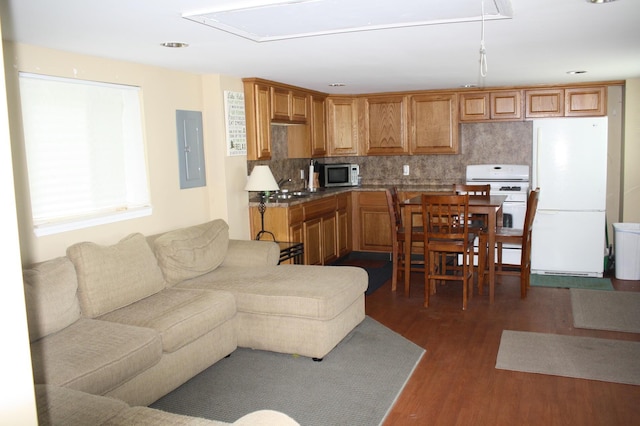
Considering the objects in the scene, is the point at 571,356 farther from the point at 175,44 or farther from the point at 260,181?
the point at 175,44

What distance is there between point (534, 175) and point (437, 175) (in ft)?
4.65

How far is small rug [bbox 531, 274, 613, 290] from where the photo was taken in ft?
18.1

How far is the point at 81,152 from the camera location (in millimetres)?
3873

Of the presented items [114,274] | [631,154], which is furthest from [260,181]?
[631,154]

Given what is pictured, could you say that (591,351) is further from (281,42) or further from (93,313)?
(93,313)

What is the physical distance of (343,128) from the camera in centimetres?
710

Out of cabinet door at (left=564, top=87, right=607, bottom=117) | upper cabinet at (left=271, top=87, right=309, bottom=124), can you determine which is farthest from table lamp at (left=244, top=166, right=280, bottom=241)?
cabinet door at (left=564, top=87, right=607, bottom=117)

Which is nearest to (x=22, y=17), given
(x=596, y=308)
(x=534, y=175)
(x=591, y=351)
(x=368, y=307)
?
(x=368, y=307)

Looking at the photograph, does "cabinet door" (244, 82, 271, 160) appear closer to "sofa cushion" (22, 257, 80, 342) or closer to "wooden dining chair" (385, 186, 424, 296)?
"wooden dining chair" (385, 186, 424, 296)

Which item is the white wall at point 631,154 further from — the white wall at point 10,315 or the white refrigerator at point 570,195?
the white wall at point 10,315

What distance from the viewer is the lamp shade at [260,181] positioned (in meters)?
5.04

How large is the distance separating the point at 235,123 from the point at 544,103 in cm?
354

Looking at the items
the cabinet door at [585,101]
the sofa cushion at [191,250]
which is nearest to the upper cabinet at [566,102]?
the cabinet door at [585,101]

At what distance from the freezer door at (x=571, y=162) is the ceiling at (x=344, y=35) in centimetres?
77
